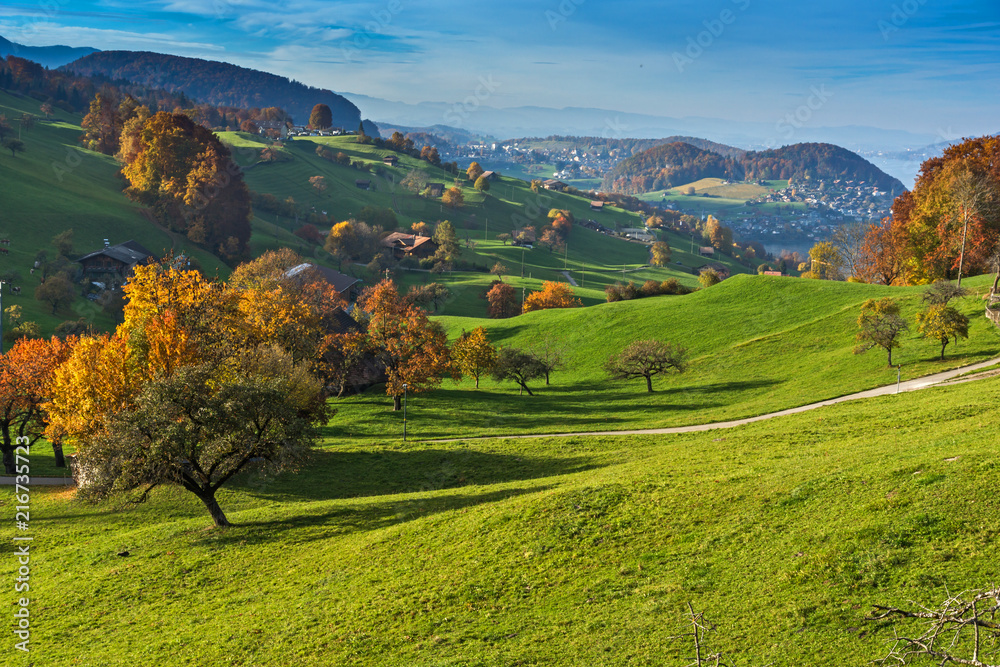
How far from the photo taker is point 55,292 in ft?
277

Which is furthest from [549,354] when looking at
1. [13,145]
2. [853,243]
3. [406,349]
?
[13,145]

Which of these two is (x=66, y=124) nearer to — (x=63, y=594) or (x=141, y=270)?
(x=141, y=270)

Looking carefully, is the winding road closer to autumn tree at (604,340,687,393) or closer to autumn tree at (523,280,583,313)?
autumn tree at (604,340,687,393)

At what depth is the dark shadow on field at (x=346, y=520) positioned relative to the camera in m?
30.4

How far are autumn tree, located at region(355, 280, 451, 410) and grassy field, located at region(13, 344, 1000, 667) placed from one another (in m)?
24.6

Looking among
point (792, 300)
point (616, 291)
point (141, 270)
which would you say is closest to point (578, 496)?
point (141, 270)

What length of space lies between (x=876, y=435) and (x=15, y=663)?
118ft

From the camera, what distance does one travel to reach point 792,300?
7881 cm

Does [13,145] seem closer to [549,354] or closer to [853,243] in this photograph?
[549,354]

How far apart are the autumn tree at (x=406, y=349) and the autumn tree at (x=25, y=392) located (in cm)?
2615

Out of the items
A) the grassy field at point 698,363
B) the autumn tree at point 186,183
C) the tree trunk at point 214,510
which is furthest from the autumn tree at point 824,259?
the tree trunk at point 214,510

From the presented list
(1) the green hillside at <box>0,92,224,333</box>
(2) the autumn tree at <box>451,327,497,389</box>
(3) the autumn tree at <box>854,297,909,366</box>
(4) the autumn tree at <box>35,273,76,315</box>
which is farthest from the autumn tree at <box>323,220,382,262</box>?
(3) the autumn tree at <box>854,297,909,366</box>

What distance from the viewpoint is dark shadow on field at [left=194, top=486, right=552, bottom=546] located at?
30391 millimetres

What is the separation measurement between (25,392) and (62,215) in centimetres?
8705
